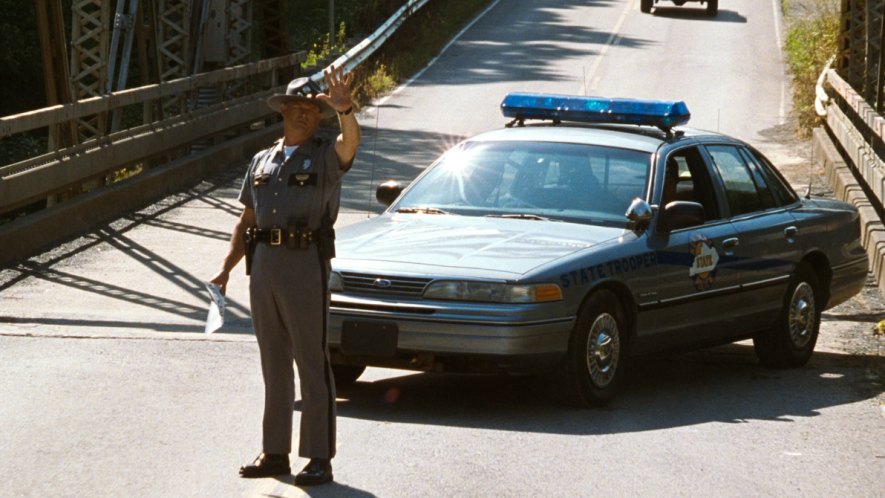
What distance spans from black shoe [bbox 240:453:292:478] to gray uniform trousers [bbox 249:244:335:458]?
3cm

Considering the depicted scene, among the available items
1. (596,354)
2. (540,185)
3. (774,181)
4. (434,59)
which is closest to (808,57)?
(434,59)

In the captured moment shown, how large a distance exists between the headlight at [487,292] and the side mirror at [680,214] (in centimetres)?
120

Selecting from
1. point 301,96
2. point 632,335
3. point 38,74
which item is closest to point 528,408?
point 632,335

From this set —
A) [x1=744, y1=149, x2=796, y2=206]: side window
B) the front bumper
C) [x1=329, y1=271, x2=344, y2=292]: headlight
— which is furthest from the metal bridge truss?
the front bumper

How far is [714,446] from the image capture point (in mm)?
7988

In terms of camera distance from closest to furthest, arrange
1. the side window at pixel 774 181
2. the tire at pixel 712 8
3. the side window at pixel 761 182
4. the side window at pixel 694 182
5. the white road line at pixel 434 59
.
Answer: the side window at pixel 694 182, the side window at pixel 761 182, the side window at pixel 774 181, the white road line at pixel 434 59, the tire at pixel 712 8

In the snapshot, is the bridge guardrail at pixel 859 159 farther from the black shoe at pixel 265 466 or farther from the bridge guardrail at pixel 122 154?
the black shoe at pixel 265 466

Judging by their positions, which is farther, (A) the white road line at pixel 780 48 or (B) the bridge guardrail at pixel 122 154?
(A) the white road line at pixel 780 48

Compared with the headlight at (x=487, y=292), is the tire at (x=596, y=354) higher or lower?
lower

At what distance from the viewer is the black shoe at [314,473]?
6.79 m

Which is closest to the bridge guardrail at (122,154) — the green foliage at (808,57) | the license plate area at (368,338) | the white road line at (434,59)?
the white road line at (434,59)

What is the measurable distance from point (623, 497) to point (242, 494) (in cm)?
151

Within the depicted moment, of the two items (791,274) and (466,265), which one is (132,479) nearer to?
(466,265)

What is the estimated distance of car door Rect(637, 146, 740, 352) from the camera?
30.3 ft
